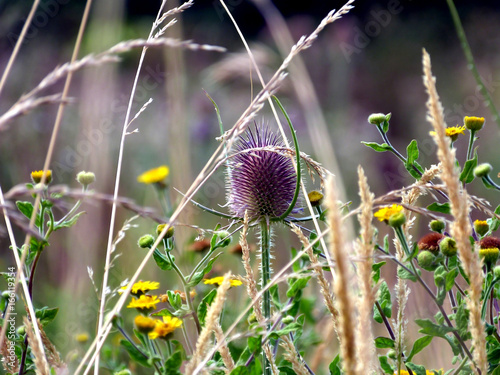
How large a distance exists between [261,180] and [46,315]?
0.46 meters

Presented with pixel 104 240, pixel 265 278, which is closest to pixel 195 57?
pixel 104 240

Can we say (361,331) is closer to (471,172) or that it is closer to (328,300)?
(328,300)

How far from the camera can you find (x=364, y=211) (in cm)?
58

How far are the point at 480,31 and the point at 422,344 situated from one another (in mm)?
8196

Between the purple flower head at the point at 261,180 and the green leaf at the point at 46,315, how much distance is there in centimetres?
37

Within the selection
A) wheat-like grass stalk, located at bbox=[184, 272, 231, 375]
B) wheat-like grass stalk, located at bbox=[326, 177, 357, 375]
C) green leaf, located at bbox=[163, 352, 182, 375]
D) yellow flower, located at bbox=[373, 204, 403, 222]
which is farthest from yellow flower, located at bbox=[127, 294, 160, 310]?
wheat-like grass stalk, located at bbox=[326, 177, 357, 375]

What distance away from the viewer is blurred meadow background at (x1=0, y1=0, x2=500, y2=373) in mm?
1217

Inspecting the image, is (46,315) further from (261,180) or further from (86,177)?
(261,180)

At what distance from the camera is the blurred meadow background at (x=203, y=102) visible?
122cm

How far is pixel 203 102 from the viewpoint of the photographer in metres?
6.00

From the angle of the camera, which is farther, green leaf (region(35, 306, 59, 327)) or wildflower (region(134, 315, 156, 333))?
green leaf (region(35, 306, 59, 327))

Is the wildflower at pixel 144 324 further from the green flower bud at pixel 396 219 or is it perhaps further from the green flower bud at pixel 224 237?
the green flower bud at pixel 396 219

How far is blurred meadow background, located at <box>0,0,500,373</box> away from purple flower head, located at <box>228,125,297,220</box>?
93mm

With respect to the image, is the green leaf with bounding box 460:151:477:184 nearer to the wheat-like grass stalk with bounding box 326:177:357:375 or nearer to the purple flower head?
the purple flower head
